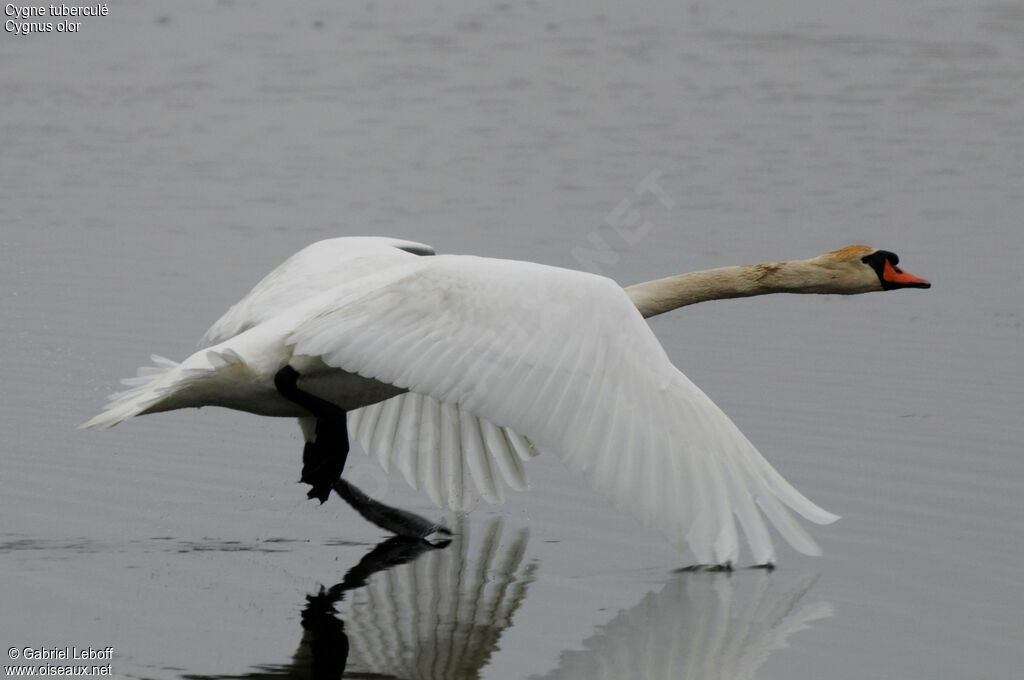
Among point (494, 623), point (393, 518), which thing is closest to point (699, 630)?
point (494, 623)

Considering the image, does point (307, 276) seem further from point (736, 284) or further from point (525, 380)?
point (736, 284)

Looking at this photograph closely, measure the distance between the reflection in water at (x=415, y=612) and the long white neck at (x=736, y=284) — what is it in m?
1.25

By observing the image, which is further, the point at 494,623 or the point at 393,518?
the point at 393,518

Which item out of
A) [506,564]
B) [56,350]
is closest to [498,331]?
[506,564]

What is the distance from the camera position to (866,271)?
27.6ft

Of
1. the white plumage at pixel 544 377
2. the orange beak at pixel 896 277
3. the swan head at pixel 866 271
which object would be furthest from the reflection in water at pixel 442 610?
the orange beak at pixel 896 277

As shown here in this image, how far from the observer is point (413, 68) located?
2094cm

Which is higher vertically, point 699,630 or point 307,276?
point 307,276

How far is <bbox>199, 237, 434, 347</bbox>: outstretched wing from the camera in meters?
7.55

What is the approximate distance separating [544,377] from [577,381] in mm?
117

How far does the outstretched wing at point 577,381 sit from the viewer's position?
5891mm

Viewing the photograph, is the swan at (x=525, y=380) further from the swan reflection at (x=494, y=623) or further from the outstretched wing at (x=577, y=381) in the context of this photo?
the swan reflection at (x=494, y=623)

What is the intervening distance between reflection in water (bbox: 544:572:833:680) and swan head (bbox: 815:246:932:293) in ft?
7.31

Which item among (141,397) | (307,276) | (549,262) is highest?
(307,276)
